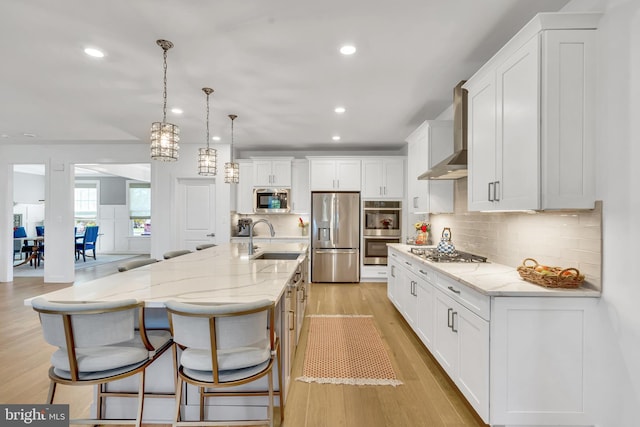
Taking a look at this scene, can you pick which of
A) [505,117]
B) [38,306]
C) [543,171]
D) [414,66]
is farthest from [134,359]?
[414,66]

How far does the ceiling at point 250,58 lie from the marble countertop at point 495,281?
173 centimetres

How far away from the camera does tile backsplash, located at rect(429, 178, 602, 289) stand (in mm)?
1847

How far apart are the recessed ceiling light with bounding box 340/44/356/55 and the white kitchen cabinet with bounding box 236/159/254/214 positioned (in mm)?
3869

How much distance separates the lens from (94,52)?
2.58 meters

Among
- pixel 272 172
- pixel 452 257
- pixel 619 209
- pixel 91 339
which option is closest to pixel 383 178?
pixel 272 172

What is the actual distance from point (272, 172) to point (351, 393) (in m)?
4.43

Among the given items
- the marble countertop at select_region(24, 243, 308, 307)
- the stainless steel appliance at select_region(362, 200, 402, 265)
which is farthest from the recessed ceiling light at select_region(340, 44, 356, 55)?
the stainless steel appliance at select_region(362, 200, 402, 265)

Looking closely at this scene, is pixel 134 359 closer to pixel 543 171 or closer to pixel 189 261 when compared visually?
pixel 189 261

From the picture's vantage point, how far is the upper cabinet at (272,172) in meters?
6.07

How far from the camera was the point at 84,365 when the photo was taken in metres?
1.53

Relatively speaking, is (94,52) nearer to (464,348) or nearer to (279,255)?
(279,255)

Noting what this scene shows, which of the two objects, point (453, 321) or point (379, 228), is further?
point (379, 228)

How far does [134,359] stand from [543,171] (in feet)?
7.92

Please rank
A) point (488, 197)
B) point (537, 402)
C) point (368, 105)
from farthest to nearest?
point (368, 105) → point (488, 197) → point (537, 402)
